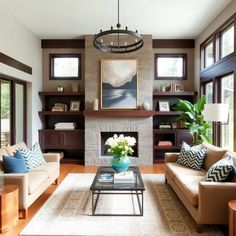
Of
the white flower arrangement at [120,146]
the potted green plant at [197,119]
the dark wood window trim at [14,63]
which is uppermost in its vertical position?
the dark wood window trim at [14,63]

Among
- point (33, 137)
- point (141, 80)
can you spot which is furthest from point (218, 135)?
point (33, 137)

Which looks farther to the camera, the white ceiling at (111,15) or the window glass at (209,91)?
the window glass at (209,91)

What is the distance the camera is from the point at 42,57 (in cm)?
736

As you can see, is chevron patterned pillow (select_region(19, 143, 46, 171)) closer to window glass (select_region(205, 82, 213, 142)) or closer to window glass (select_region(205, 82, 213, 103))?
window glass (select_region(205, 82, 213, 142))

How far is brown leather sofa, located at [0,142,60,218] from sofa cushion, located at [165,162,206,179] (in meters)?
2.06

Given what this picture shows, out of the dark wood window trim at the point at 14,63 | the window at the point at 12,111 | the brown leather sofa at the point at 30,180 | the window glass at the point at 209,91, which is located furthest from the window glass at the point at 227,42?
the window at the point at 12,111

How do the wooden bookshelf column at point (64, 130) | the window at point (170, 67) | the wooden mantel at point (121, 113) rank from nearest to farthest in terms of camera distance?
1. the wooden mantel at point (121, 113)
2. the wooden bookshelf column at point (64, 130)
3. the window at point (170, 67)

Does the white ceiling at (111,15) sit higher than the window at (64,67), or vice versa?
the white ceiling at (111,15)

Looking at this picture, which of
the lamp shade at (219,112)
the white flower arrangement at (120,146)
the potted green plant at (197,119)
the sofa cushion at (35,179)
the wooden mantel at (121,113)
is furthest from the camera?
the wooden mantel at (121,113)

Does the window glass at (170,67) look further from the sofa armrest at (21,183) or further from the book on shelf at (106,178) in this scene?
the sofa armrest at (21,183)

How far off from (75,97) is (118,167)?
12.8ft

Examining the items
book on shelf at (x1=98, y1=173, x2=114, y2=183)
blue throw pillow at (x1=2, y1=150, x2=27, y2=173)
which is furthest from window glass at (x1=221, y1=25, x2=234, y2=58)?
blue throw pillow at (x1=2, y1=150, x2=27, y2=173)

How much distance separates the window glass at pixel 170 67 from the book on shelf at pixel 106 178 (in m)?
4.03

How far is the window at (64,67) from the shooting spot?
24.2 ft
